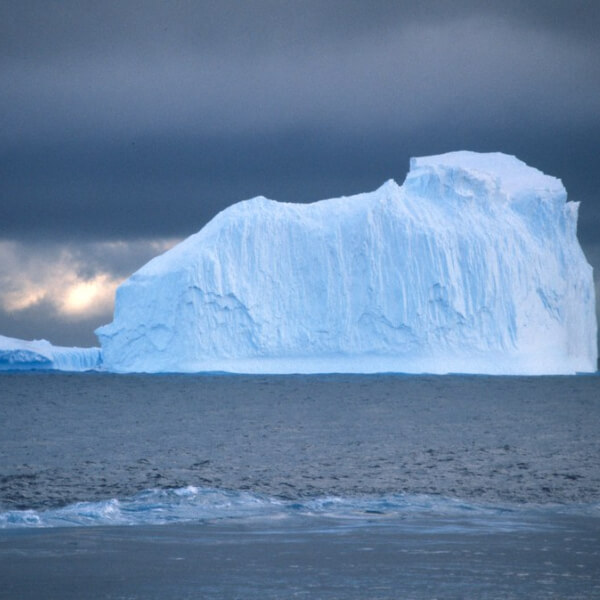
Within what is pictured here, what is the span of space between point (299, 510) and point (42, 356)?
1498 inches

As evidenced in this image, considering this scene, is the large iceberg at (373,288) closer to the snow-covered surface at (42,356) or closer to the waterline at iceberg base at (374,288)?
the waterline at iceberg base at (374,288)

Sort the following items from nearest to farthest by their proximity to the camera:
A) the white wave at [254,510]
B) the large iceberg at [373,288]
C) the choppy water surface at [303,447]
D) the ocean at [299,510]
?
the ocean at [299,510] < the white wave at [254,510] < the choppy water surface at [303,447] < the large iceberg at [373,288]

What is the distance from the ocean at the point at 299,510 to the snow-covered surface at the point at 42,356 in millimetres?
26160

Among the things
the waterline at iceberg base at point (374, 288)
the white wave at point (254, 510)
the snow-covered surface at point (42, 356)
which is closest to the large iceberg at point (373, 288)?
the waterline at iceberg base at point (374, 288)

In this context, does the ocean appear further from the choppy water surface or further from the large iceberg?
the large iceberg

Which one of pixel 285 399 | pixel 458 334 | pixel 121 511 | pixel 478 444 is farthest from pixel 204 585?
pixel 458 334

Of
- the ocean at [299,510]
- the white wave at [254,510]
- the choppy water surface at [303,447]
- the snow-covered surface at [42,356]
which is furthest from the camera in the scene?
the snow-covered surface at [42,356]

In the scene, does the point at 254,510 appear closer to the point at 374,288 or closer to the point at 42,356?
the point at 374,288

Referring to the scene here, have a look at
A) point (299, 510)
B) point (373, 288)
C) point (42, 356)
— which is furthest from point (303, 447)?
point (42, 356)

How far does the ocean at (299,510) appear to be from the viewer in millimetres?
5164

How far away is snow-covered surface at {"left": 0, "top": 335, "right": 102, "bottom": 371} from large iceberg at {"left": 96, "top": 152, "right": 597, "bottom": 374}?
8.19m

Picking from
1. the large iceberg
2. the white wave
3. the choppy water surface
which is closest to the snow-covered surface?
the large iceberg

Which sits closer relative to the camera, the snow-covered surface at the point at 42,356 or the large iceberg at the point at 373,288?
the large iceberg at the point at 373,288

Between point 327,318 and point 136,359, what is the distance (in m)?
6.45
